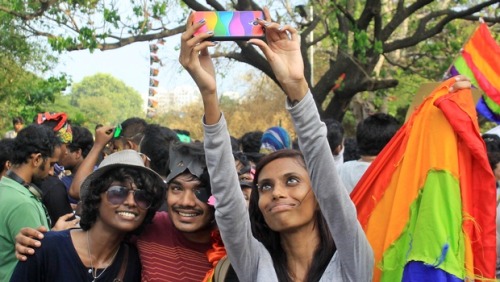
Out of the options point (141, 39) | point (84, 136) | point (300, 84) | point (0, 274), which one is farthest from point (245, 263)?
point (141, 39)

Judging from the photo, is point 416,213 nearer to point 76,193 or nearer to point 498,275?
point 498,275

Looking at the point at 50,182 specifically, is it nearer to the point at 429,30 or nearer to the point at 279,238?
the point at 279,238

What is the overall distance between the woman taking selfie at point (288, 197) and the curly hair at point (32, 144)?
80.8 inches

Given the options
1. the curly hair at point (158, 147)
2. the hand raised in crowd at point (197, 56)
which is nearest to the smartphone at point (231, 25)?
the hand raised in crowd at point (197, 56)

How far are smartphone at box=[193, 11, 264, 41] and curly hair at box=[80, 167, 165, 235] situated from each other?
3.22 ft

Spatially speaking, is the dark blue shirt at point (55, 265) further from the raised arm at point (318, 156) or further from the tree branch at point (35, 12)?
the tree branch at point (35, 12)

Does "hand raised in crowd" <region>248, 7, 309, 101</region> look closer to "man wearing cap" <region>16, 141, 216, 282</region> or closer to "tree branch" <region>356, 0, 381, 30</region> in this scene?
"man wearing cap" <region>16, 141, 216, 282</region>

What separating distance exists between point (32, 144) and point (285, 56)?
2.36m

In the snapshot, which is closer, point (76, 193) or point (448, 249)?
point (448, 249)

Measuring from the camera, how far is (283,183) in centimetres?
273

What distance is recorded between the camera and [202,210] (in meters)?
3.25

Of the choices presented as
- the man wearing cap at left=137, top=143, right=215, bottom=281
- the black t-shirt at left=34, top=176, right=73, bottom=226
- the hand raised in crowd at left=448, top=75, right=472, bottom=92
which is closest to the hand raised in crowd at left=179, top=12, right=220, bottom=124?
the man wearing cap at left=137, top=143, right=215, bottom=281

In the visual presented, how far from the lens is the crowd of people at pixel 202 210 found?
2.57 metres

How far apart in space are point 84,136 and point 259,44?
4089mm
